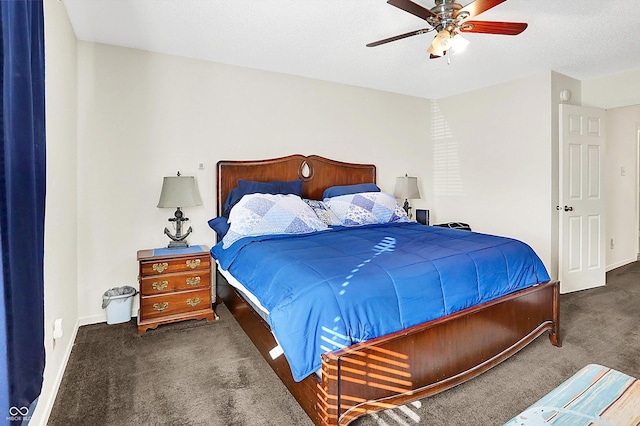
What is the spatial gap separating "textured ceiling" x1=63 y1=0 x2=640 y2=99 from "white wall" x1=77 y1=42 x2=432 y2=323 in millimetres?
182

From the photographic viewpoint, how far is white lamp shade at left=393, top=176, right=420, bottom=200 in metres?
4.51

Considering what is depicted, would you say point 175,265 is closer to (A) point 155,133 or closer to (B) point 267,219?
(B) point 267,219

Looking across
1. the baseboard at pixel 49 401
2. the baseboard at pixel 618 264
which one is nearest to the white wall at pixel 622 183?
the baseboard at pixel 618 264

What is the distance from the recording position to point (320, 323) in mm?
1606

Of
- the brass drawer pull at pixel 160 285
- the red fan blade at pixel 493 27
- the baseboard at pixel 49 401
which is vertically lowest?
the baseboard at pixel 49 401

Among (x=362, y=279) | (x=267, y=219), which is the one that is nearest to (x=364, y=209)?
(x=267, y=219)

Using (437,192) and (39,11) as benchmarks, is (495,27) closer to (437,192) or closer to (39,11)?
(39,11)

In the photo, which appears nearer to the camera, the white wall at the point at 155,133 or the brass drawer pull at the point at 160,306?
the brass drawer pull at the point at 160,306

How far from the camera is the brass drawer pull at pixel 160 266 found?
2889 mm

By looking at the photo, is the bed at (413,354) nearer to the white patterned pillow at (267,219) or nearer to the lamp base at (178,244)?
the white patterned pillow at (267,219)

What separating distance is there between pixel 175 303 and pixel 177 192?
38.0 inches

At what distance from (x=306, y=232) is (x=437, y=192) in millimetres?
2901

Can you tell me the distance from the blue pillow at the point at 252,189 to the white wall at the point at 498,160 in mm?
2523

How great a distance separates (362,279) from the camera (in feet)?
5.78
